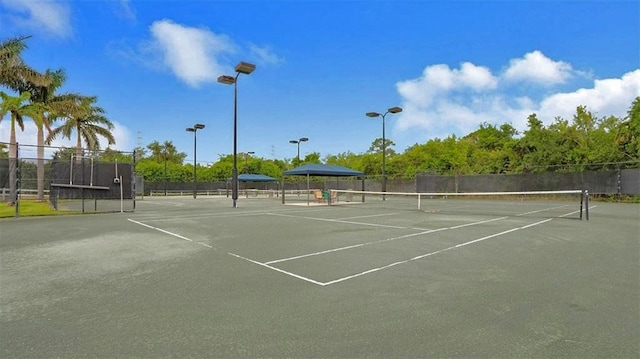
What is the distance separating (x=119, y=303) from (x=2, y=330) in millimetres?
930

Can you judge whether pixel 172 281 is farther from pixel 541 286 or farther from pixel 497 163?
pixel 497 163

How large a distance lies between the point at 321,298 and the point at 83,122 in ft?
114

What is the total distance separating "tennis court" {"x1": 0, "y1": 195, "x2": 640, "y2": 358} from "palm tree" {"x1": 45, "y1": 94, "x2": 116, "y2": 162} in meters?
23.1

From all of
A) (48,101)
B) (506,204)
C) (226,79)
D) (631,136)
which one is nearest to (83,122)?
(48,101)

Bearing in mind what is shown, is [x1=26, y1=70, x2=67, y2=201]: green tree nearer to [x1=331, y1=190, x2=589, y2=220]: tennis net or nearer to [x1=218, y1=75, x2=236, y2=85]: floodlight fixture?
[x1=218, y1=75, x2=236, y2=85]: floodlight fixture

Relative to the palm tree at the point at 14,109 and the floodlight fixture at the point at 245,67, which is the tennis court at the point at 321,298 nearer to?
the floodlight fixture at the point at 245,67

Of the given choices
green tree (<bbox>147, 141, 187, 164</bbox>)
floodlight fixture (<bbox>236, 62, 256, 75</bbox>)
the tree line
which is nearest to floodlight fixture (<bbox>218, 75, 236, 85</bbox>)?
floodlight fixture (<bbox>236, 62, 256, 75</bbox>)

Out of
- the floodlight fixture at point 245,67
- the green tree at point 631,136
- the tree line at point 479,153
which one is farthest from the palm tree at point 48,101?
the green tree at point 631,136

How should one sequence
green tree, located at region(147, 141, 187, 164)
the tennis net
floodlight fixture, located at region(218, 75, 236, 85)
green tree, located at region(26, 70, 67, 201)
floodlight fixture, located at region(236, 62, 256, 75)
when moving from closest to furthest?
the tennis net < floodlight fixture, located at region(236, 62, 256, 75) < floodlight fixture, located at region(218, 75, 236, 85) < green tree, located at region(26, 70, 67, 201) < green tree, located at region(147, 141, 187, 164)

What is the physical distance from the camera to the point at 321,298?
155 inches

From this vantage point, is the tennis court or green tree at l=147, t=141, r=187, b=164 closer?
the tennis court

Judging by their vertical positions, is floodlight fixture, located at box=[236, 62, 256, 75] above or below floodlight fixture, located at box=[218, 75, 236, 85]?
above

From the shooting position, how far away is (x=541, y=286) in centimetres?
Result: 438

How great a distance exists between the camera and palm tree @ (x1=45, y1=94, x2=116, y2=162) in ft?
86.6
